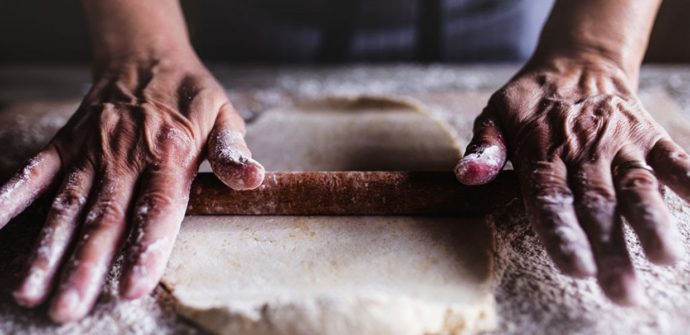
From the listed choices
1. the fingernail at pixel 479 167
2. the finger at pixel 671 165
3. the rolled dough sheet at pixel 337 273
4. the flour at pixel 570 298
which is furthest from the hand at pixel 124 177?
the finger at pixel 671 165

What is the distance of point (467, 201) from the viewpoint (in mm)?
1386

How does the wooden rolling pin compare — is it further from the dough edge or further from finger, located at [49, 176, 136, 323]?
the dough edge

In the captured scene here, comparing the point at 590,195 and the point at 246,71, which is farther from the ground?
the point at 590,195

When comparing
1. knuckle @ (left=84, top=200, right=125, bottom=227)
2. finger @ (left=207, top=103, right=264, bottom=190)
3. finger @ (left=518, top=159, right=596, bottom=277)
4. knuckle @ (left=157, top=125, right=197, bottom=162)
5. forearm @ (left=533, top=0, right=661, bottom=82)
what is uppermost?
forearm @ (left=533, top=0, right=661, bottom=82)

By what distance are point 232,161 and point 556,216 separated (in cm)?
72

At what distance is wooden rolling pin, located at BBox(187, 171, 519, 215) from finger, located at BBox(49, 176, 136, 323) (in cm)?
20

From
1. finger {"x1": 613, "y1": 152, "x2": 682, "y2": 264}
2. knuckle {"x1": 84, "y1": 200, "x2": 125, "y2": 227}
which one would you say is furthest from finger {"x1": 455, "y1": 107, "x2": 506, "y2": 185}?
knuckle {"x1": 84, "y1": 200, "x2": 125, "y2": 227}

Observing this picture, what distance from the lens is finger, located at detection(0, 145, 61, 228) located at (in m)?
1.29

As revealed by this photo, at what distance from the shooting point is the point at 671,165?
1.23m

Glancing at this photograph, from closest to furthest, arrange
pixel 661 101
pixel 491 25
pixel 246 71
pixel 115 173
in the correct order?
pixel 115 173, pixel 661 101, pixel 491 25, pixel 246 71

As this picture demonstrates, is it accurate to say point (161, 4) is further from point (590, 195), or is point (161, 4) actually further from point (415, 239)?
point (590, 195)

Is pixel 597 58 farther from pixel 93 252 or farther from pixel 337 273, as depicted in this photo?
pixel 93 252

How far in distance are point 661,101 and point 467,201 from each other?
120 centimetres

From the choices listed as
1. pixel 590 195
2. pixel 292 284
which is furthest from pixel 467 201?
pixel 292 284
